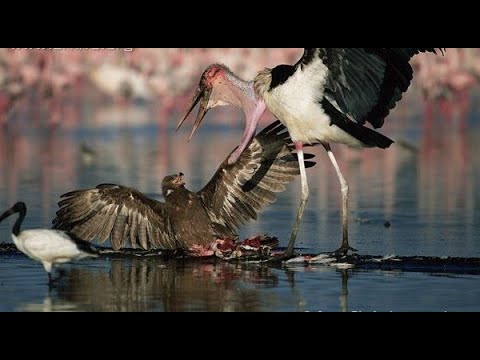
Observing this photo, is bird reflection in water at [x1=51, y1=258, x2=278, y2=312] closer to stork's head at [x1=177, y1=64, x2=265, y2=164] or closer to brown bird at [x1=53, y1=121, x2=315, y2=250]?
brown bird at [x1=53, y1=121, x2=315, y2=250]

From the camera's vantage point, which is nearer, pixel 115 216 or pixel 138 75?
pixel 115 216

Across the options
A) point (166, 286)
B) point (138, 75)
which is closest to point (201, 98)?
point (166, 286)

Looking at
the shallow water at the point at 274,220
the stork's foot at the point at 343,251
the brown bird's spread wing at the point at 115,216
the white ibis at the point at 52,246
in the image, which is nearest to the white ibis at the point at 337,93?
the stork's foot at the point at 343,251

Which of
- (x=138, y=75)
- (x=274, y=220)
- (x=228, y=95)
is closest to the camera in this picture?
(x=228, y=95)

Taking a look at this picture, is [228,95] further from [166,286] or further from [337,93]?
[166,286]

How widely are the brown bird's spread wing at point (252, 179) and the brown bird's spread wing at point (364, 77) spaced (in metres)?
0.79

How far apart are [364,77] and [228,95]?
137 centimetres

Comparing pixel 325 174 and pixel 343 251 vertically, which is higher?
pixel 325 174

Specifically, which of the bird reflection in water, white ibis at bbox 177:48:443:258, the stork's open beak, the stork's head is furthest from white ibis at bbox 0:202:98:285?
the stork's open beak

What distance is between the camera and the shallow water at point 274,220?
7.77 metres

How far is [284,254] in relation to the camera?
9281mm

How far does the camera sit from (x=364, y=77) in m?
9.38

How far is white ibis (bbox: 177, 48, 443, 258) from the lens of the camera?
9211mm
